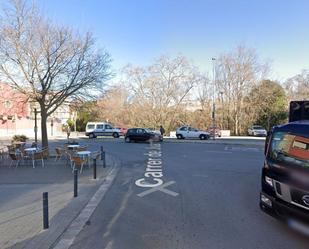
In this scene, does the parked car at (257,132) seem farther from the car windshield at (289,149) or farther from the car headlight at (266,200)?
the car headlight at (266,200)

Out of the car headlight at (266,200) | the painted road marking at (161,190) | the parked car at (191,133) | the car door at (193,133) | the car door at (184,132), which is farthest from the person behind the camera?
the car door at (184,132)

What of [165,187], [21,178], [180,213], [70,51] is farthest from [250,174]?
[70,51]

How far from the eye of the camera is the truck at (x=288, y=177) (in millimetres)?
4465

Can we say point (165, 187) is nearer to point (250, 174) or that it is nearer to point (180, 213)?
point (180, 213)

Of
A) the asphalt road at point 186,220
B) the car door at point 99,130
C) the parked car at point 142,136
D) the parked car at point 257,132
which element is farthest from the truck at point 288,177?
the parked car at point 257,132

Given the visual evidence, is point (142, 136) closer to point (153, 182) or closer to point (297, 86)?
point (153, 182)

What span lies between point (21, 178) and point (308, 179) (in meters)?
9.21

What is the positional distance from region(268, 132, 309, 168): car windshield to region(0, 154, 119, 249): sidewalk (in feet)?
13.2

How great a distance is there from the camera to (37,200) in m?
7.43

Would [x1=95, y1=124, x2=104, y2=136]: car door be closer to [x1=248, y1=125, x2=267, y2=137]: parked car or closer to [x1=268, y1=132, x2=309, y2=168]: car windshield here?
[x1=248, y1=125, x2=267, y2=137]: parked car

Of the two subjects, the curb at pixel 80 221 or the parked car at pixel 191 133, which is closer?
the curb at pixel 80 221

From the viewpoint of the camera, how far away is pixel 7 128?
154 feet

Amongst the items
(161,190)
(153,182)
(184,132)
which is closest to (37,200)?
(161,190)

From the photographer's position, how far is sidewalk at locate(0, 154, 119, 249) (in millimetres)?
5047
